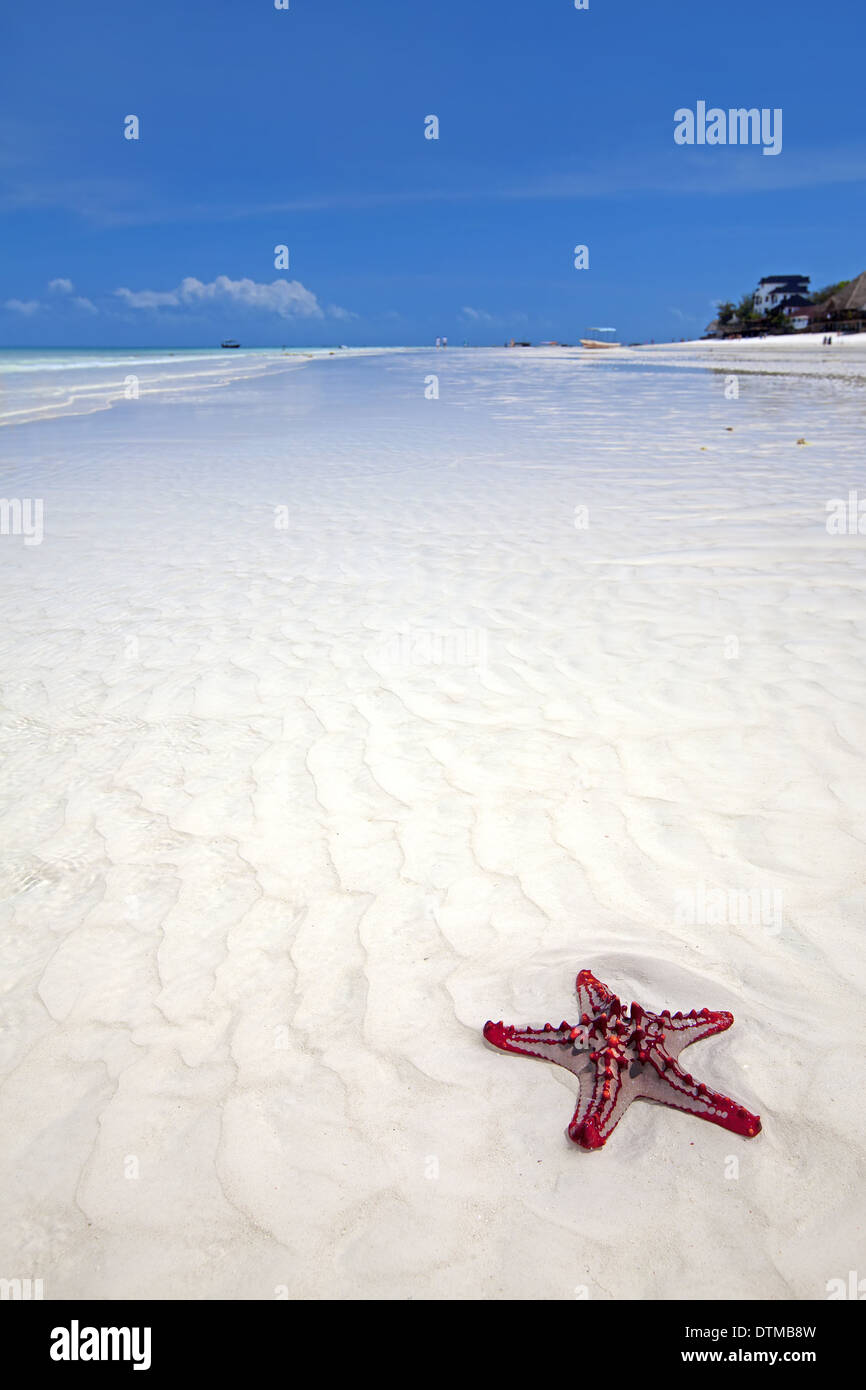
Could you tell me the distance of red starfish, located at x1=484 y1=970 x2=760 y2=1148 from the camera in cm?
229

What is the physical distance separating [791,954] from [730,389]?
77.3ft

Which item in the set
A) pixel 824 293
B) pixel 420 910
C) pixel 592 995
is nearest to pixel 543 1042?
pixel 592 995

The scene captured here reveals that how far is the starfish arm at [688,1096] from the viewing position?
2.28 metres

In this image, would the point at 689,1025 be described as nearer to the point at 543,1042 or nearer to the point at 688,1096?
the point at 688,1096

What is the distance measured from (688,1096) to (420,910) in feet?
3.98

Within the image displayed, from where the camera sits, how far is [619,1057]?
7.83ft

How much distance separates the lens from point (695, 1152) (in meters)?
2.27

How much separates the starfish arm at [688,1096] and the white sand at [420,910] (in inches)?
2.6

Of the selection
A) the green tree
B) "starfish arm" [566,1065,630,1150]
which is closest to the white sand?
"starfish arm" [566,1065,630,1150]

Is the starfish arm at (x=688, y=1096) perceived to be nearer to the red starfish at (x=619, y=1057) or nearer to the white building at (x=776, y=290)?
the red starfish at (x=619, y=1057)
